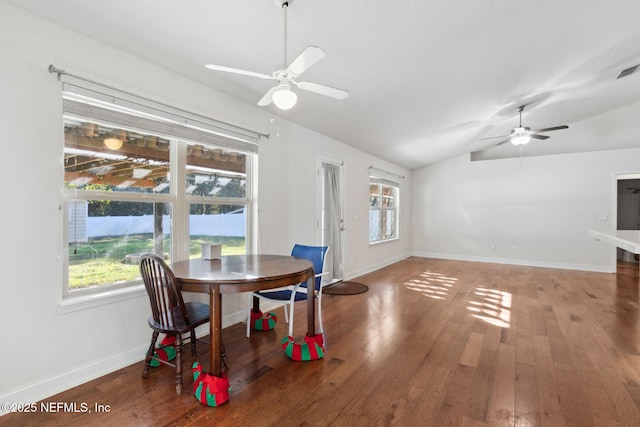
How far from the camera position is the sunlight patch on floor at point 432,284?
4496 millimetres

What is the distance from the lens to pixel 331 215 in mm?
4875

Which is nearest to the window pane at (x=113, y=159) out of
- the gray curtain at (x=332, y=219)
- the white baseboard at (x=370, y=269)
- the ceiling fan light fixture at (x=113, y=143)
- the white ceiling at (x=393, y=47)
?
the ceiling fan light fixture at (x=113, y=143)

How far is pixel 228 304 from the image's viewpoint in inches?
125

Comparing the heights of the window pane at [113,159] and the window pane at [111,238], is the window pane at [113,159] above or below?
above

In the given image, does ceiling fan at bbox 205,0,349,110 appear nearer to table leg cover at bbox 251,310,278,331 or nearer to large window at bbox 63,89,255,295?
large window at bbox 63,89,255,295

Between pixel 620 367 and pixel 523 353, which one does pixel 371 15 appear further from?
pixel 620 367

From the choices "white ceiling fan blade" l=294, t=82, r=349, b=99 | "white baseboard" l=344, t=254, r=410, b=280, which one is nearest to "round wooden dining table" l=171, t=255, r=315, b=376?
"white ceiling fan blade" l=294, t=82, r=349, b=99

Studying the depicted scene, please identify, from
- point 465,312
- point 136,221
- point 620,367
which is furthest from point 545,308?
point 136,221

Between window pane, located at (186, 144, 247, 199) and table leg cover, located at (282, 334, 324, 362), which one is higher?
window pane, located at (186, 144, 247, 199)

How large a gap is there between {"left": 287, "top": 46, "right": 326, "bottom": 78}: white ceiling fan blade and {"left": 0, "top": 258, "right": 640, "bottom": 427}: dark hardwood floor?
2026 mm

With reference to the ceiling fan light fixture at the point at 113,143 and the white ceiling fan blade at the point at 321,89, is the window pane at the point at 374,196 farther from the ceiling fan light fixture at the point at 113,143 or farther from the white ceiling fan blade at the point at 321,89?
the ceiling fan light fixture at the point at 113,143

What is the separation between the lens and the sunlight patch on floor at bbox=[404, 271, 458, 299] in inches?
177

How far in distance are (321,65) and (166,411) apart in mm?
2824

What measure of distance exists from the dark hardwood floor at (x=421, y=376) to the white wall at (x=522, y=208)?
116 inches
